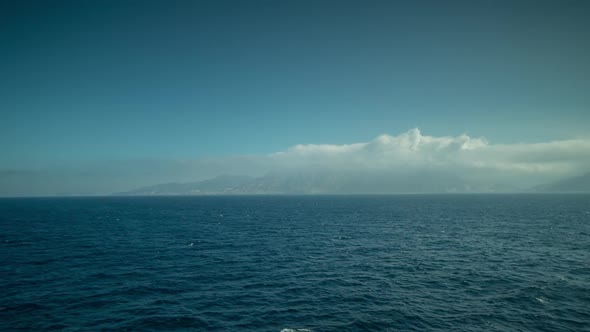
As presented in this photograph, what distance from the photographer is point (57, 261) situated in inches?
2749

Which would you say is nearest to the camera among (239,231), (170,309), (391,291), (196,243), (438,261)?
(170,309)

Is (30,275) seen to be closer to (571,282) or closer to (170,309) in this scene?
(170,309)

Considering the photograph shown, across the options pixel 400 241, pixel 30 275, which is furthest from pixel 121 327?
pixel 400 241

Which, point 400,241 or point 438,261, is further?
point 400,241

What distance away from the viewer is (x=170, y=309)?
43562 millimetres

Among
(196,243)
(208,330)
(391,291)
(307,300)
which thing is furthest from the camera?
(196,243)

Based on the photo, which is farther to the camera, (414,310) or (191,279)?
(191,279)

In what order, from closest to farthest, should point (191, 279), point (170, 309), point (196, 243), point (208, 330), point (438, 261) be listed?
point (208, 330) < point (170, 309) < point (191, 279) < point (438, 261) < point (196, 243)

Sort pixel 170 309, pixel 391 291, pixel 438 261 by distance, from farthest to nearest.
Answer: pixel 438 261, pixel 391 291, pixel 170 309

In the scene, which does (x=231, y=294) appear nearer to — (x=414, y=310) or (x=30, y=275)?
(x=414, y=310)

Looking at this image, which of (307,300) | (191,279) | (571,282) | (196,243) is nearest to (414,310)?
(307,300)

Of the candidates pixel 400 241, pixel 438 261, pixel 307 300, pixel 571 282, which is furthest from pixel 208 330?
pixel 400 241

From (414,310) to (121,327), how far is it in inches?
1549

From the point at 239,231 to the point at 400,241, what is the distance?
2332 inches
